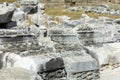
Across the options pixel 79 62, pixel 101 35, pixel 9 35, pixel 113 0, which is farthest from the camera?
pixel 113 0

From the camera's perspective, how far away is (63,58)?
752 cm

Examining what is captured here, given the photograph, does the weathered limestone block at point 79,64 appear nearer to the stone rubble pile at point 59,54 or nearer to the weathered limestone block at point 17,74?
the stone rubble pile at point 59,54

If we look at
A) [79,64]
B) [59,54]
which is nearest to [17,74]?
[59,54]

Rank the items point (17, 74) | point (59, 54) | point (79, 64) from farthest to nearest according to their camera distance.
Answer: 1. point (59, 54)
2. point (79, 64)
3. point (17, 74)

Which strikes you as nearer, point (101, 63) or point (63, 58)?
point (63, 58)

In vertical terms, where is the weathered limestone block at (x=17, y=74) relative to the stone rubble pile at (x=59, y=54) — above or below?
above

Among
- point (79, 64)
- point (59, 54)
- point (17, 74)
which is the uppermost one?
point (17, 74)

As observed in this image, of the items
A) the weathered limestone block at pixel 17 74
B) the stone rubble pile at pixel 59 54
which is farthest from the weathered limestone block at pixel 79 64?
the weathered limestone block at pixel 17 74

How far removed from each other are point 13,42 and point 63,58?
5.16ft

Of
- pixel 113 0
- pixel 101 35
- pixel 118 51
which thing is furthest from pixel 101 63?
pixel 113 0

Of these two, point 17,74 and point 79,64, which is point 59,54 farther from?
point 17,74

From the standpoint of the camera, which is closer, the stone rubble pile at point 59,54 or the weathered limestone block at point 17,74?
the weathered limestone block at point 17,74

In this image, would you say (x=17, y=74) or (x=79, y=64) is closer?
(x=17, y=74)

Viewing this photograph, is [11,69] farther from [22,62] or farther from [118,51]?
[118,51]
